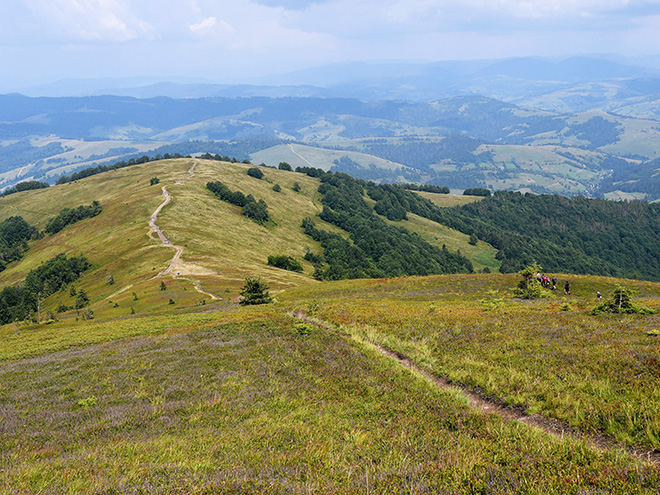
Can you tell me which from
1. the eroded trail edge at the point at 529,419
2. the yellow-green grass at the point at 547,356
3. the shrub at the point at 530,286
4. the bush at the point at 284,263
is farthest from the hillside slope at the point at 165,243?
the eroded trail edge at the point at 529,419

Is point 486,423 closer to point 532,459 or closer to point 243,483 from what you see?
point 532,459

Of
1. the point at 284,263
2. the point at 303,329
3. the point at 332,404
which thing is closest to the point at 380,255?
the point at 284,263

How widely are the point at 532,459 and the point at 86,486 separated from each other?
11384mm

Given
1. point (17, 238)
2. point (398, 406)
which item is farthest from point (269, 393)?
point (17, 238)

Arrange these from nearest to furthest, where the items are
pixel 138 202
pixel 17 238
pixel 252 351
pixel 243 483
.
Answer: pixel 243 483, pixel 252 351, pixel 138 202, pixel 17 238

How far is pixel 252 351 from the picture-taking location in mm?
23531

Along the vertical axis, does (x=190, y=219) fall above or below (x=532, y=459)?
below

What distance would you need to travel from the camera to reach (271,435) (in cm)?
1202

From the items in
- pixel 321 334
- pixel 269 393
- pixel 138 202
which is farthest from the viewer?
pixel 138 202

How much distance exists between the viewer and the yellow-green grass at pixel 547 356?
12203 mm

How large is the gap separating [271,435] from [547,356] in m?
14.4

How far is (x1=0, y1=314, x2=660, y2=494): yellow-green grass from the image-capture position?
8695 millimetres

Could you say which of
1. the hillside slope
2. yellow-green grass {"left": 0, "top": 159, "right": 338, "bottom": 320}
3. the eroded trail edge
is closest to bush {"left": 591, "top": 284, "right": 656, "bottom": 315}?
the eroded trail edge

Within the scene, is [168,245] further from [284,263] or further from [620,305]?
[620,305]
